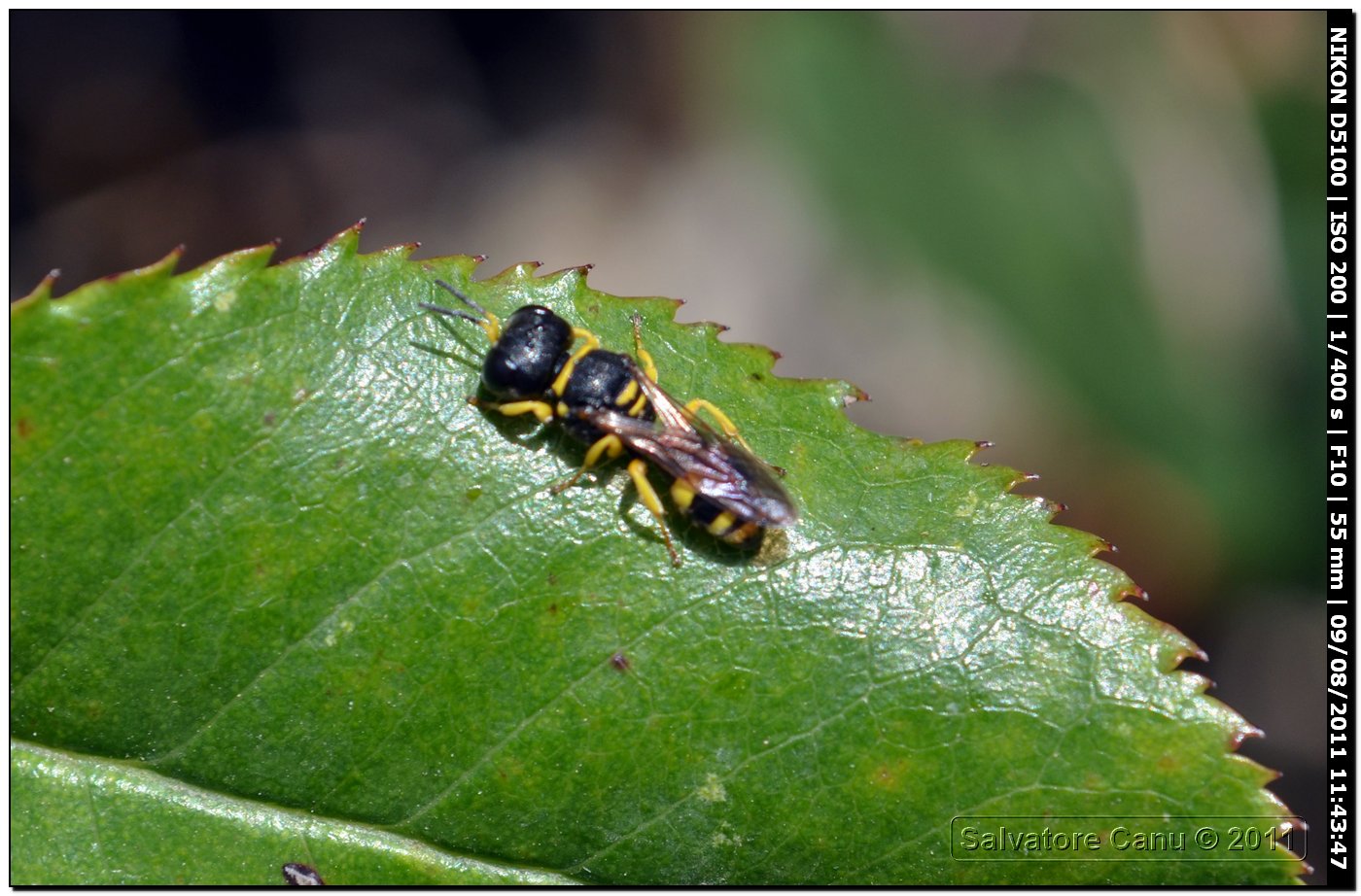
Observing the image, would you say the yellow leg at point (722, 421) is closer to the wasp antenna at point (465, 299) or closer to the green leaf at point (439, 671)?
→ the green leaf at point (439, 671)

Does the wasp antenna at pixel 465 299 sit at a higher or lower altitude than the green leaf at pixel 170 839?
higher

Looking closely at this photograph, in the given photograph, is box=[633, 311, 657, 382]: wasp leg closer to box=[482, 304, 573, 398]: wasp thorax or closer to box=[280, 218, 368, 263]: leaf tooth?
box=[482, 304, 573, 398]: wasp thorax

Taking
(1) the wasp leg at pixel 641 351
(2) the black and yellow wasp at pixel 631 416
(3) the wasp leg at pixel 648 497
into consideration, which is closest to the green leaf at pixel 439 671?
(3) the wasp leg at pixel 648 497

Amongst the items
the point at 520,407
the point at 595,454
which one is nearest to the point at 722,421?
the point at 595,454

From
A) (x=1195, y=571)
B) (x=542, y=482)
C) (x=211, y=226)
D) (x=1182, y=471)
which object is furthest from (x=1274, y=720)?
(x=211, y=226)

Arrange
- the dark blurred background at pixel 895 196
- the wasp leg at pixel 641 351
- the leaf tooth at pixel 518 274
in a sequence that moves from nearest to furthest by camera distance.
Result: 1. the leaf tooth at pixel 518 274
2. the wasp leg at pixel 641 351
3. the dark blurred background at pixel 895 196

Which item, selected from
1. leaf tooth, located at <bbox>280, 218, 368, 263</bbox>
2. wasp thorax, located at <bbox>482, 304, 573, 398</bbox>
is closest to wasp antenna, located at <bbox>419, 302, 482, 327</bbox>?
wasp thorax, located at <bbox>482, 304, 573, 398</bbox>

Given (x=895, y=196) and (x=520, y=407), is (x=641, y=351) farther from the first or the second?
(x=895, y=196)
